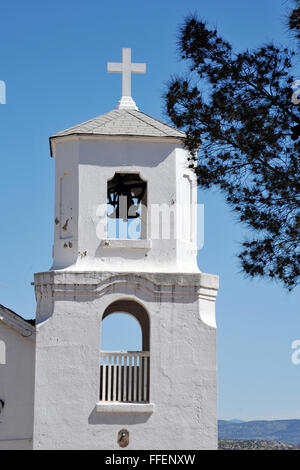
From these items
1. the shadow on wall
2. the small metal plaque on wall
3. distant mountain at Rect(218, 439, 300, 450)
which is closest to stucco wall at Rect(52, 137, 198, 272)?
the shadow on wall

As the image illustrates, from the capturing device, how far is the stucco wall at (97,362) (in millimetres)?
18984

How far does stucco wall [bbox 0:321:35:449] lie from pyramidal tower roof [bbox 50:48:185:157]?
4.50 meters

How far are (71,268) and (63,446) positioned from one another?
3602 millimetres

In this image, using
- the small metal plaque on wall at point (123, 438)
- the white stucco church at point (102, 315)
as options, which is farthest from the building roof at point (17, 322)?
the small metal plaque on wall at point (123, 438)

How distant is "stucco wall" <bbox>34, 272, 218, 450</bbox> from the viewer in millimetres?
18984

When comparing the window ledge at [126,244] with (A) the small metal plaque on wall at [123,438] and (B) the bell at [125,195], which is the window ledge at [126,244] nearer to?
(B) the bell at [125,195]

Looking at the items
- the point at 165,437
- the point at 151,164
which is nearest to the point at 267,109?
the point at 151,164

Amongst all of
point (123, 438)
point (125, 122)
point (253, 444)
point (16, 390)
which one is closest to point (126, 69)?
point (125, 122)

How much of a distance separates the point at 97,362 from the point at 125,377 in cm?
72

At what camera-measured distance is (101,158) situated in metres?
20.3

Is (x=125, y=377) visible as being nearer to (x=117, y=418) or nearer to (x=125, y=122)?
(x=117, y=418)

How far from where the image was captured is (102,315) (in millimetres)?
19625

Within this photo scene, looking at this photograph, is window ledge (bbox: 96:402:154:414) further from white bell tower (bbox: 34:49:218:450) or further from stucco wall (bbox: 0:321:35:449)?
stucco wall (bbox: 0:321:35:449)

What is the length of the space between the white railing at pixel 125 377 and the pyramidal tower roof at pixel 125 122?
15.3 ft
